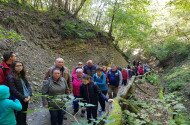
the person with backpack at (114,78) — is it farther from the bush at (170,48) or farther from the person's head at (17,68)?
the bush at (170,48)

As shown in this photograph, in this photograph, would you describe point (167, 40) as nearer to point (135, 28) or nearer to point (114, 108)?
point (135, 28)

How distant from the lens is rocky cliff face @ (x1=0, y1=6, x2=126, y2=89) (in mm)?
14851

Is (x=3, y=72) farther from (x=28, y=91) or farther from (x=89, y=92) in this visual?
(x=89, y=92)

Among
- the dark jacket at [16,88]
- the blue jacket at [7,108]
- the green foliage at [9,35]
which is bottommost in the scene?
the blue jacket at [7,108]

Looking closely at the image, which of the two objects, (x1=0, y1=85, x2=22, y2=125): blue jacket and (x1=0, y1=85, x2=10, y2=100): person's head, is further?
(x1=0, y1=85, x2=22, y2=125): blue jacket

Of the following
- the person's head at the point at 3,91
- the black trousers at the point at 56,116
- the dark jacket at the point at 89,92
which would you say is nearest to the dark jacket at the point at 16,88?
the black trousers at the point at 56,116

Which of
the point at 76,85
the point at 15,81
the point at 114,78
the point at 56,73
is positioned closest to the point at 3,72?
the point at 15,81

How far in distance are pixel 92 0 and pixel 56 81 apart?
88.2 feet

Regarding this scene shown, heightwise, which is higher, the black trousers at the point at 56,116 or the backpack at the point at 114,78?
the backpack at the point at 114,78

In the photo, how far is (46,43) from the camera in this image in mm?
20062

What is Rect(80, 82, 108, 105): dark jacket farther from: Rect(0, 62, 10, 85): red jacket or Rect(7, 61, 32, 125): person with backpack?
Rect(0, 62, 10, 85): red jacket

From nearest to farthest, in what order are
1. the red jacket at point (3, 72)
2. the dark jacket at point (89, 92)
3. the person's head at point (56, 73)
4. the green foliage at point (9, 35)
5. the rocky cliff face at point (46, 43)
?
the red jacket at point (3, 72), the person's head at point (56, 73), the dark jacket at point (89, 92), the green foliage at point (9, 35), the rocky cliff face at point (46, 43)

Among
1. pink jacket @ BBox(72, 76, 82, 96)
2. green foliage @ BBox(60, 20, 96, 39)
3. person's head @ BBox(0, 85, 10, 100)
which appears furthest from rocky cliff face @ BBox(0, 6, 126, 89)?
person's head @ BBox(0, 85, 10, 100)

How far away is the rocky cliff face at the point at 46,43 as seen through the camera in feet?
48.7
